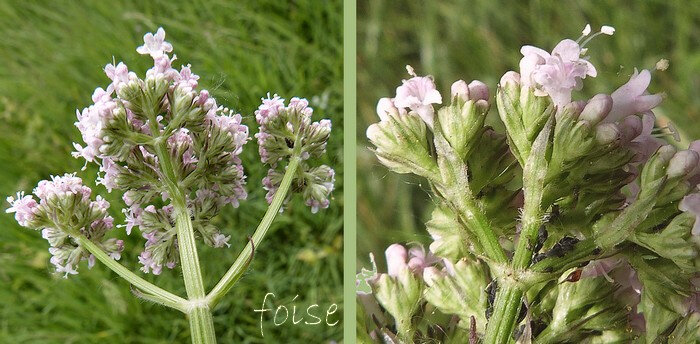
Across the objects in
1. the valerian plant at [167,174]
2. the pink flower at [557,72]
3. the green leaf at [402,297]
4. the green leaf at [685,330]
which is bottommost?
the green leaf at [685,330]

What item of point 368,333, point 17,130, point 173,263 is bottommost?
point 368,333

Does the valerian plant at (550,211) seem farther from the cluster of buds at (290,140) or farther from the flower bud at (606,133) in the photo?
the cluster of buds at (290,140)

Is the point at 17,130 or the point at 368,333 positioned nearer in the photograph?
the point at 368,333

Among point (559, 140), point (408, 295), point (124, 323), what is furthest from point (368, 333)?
point (124, 323)

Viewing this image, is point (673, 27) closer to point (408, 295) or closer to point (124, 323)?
point (408, 295)

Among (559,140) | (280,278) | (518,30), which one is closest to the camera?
(559,140)

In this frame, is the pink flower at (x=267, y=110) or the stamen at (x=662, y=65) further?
the pink flower at (x=267, y=110)

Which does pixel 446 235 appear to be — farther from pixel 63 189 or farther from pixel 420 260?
pixel 63 189

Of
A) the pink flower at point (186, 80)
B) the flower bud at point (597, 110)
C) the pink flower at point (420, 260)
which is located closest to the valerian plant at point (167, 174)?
the pink flower at point (186, 80)
